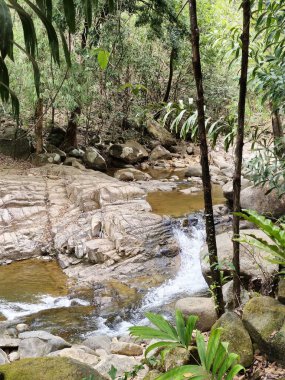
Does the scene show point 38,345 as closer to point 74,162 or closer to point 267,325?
point 267,325

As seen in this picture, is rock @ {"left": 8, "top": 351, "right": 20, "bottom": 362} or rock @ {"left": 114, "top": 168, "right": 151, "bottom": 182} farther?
rock @ {"left": 114, "top": 168, "right": 151, "bottom": 182}

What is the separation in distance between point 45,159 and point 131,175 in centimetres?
248

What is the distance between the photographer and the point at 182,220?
315 inches

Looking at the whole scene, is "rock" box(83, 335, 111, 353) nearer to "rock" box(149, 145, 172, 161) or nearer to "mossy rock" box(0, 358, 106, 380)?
"mossy rock" box(0, 358, 106, 380)

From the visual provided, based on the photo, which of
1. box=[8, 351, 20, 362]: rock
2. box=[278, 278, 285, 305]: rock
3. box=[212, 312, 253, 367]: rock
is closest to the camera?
box=[212, 312, 253, 367]: rock

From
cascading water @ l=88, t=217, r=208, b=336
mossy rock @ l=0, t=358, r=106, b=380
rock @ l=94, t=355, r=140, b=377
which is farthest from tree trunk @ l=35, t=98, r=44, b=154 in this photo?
mossy rock @ l=0, t=358, r=106, b=380

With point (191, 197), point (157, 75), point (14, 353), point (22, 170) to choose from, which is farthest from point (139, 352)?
point (157, 75)

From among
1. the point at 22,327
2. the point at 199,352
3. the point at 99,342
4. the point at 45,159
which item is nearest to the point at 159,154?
the point at 45,159

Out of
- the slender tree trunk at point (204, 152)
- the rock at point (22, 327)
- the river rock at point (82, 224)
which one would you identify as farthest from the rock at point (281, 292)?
the river rock at point (82, 224)

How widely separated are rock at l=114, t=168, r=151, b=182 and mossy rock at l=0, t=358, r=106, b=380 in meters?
8.99

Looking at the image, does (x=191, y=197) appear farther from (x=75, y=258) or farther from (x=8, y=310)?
(x=8, y=310)

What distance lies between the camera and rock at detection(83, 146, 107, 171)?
39.3ft

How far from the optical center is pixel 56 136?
42.7 ft

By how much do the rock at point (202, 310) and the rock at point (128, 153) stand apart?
909 cm
